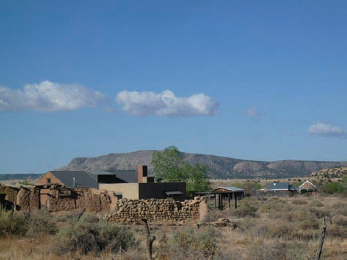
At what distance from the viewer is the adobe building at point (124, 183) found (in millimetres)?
42906

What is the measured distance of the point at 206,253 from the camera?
14523mm

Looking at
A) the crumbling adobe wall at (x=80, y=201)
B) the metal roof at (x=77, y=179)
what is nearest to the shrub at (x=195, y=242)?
the crumbling adobe wall at (x=80, y=201)

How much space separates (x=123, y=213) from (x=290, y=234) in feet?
42.5

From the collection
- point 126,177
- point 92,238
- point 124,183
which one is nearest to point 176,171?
point 126,177

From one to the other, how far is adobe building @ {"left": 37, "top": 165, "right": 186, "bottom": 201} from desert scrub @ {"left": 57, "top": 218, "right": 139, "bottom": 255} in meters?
23.6

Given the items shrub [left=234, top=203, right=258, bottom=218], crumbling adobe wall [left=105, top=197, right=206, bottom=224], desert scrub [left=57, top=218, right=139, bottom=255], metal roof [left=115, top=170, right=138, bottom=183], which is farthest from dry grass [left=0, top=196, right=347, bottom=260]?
metal roof [left=115, top=170, right=138, bottom=183]

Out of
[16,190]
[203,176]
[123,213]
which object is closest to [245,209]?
[123,213]

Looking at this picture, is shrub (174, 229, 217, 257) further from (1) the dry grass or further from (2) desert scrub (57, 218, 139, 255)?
(2) desert scrub (57, 218, 139, 255)

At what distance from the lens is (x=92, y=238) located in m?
16.0

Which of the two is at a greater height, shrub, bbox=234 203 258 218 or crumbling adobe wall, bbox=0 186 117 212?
crumbling adobe wall, bbox=0 186 117 212

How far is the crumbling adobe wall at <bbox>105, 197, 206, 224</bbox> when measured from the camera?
32344mm

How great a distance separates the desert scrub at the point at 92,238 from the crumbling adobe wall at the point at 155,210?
1528 centimetres

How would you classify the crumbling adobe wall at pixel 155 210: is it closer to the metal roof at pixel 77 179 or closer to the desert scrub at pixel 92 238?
the desert scrub at pixel 92 238

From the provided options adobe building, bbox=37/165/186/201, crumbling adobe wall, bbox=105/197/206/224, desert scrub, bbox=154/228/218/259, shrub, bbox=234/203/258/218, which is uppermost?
adobe building, bbox=37/165/186/201
